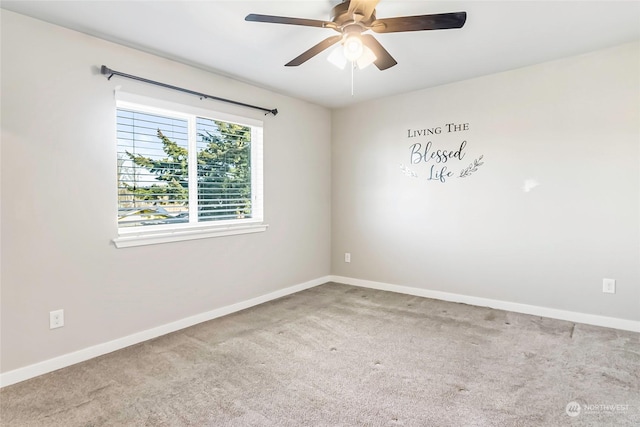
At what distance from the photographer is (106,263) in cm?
269

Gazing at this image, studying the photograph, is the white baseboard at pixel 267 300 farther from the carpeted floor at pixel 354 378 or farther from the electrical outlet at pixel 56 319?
the electrical outlet at pixel 56 319

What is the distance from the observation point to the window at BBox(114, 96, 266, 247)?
287 cm

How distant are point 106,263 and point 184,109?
4.81 ft

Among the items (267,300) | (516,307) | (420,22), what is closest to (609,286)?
(516,307)

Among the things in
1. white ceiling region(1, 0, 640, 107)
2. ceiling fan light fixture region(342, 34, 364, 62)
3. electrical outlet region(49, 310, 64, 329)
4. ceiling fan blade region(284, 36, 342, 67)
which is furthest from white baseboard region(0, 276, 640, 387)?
ceiling fan light fixture region(342, 34, 364, 62)

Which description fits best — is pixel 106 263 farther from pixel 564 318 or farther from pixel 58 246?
pixel 564 318

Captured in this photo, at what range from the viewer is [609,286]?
3082 millimetres

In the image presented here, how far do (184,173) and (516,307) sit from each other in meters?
3.51

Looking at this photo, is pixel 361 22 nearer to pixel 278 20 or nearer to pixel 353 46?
pixel 353 46

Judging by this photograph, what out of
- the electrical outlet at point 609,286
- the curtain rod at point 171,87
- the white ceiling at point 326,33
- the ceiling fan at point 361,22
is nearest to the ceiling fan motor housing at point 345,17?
the ceiling fan at point 361,22

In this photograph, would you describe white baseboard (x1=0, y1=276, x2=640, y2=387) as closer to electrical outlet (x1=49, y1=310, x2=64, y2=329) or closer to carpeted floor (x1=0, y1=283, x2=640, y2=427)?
carpeted floor (x1=0, y1=283, x2=640, y2=427)

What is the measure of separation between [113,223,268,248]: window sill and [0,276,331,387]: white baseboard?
743mm

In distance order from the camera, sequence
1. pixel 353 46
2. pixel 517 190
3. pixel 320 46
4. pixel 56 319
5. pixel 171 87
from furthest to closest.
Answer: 1. pixel 517 190
2. pixel 171 87
3. pixel 56 319
4. pixel 320 46
5. pixel 353 46

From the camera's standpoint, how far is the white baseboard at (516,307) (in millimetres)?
3049
